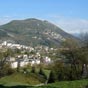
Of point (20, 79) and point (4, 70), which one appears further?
point (4, 70)

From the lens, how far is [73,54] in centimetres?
5206

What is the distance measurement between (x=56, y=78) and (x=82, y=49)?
7.15 m

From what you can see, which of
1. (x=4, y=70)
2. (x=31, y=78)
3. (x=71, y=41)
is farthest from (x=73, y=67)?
(x=4, y=70)

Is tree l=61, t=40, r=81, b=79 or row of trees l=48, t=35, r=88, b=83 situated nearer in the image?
row of trees l=48, t=35, r=88, b=83

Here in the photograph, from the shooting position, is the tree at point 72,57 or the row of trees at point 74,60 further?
the tree at point 72,57

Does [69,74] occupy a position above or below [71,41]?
below

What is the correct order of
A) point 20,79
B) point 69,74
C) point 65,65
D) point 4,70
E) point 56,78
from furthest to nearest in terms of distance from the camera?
1. point 4,70
2. point 65,65
3. point 69,74
4. point 56,78
5. point 20,79

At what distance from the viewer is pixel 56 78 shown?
49.0 m

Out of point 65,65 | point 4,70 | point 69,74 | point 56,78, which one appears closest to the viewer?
point 56,78

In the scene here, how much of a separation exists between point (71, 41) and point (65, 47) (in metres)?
1.60

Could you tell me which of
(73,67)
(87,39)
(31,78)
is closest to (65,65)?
(73,67)

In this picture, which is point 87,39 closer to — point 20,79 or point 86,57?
point 86,57

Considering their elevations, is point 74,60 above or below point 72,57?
below

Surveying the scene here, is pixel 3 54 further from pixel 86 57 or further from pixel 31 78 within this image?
pixel 31 78
